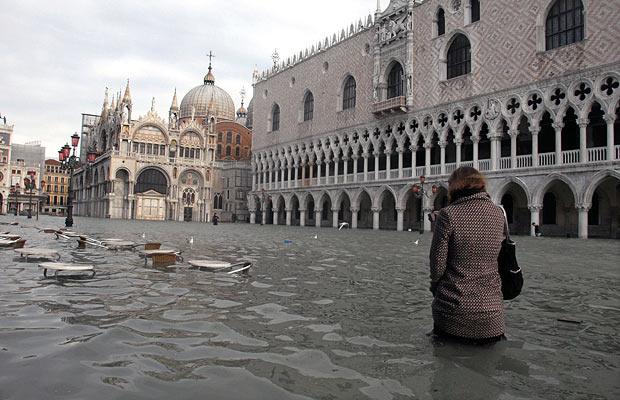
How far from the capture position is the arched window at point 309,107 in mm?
47406

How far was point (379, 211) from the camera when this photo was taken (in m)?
39.5

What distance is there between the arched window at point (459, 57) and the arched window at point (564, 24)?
5462 mm

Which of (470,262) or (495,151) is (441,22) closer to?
(495,151)

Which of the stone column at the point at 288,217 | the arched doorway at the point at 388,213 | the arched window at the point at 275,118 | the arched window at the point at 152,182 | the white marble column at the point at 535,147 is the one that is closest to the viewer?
the white marble column at the point at 535,147

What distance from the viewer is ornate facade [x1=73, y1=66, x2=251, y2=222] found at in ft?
196

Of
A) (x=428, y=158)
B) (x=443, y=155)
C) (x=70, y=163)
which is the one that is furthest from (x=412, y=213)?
(x=70, y=163)

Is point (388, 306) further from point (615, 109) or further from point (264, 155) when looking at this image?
point (264, 155)

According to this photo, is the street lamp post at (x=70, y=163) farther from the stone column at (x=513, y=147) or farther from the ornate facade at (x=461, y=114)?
the stone column at (x=513, y=147)

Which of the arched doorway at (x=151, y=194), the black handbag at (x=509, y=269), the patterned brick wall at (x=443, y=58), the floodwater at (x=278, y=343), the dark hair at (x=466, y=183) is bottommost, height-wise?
the floodwater at (x=278, y=343)

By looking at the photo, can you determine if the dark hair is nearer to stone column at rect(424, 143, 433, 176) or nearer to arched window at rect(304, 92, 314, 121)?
stone column at rect(424, 143, 433, 176)

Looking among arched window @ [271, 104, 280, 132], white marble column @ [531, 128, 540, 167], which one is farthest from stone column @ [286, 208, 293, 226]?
white marble column @ [531, 128, 540, 167]

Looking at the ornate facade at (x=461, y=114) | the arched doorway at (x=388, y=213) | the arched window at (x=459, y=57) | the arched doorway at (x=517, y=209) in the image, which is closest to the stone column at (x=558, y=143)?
the ornate facade at (x=461, y=114)

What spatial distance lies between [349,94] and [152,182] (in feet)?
106

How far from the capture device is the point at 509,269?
404 cm
